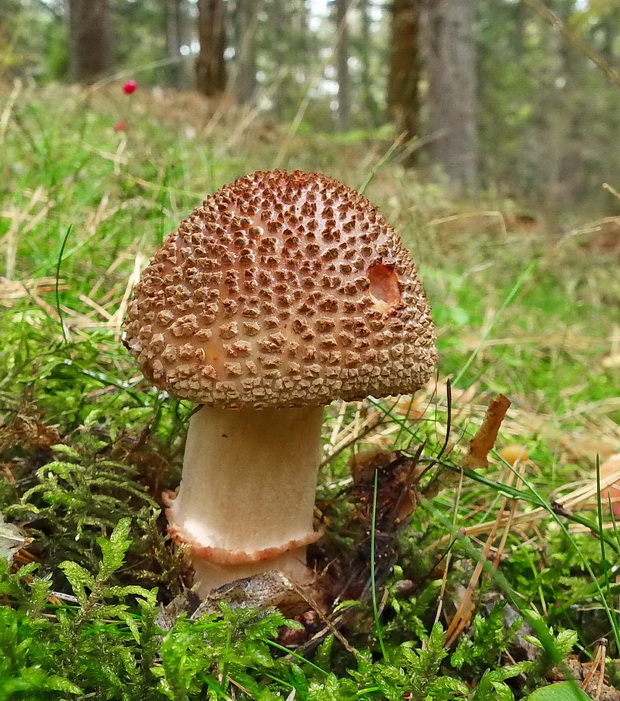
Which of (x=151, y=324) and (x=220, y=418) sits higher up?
(x=151, y=324)

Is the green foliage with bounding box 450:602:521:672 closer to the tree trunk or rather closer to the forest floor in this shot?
the forest floor

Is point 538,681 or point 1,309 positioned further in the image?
point 1,309

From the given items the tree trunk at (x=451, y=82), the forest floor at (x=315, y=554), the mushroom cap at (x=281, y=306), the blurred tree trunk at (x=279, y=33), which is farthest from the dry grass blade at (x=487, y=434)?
the blurred tree trunk at (x=279, y=33)

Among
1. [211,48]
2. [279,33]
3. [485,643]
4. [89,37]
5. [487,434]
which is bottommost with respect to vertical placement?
[485,643]

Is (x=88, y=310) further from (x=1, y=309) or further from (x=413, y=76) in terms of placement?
(x=413, y=76)

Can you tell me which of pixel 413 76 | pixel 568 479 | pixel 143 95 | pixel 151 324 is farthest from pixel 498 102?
pixel 151 324

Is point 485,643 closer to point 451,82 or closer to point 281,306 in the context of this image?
point 281,306

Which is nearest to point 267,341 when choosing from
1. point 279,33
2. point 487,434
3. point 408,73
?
point 487,434
